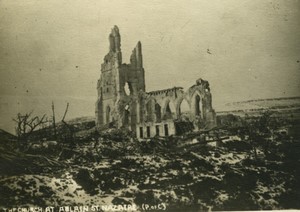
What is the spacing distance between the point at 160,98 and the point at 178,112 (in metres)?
0.36

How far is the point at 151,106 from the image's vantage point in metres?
6.42

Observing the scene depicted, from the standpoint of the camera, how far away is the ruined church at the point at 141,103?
6234 mm

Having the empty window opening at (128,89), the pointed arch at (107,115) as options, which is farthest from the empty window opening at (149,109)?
the pointed arch at (107,115)

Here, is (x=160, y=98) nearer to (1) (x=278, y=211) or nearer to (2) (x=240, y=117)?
(2) (x=240, y=117)

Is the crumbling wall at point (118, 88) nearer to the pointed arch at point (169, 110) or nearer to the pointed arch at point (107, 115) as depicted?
the pointed arch at point (107, 115)

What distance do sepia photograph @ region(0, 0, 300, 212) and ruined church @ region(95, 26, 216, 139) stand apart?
2cm

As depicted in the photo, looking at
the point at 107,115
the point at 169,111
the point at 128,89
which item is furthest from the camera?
the point at 128,89

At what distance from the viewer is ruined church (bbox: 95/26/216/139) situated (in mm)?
6234

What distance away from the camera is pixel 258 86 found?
6.14 m

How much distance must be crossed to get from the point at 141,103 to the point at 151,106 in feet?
0.61

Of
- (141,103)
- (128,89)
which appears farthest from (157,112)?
(128,89)

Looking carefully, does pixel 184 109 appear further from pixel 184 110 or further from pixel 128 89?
pixel 128 89

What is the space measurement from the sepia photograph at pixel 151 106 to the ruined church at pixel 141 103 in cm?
2

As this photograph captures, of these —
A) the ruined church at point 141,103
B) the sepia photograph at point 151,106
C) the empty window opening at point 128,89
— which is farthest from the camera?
the empty window opening at point 128,89
